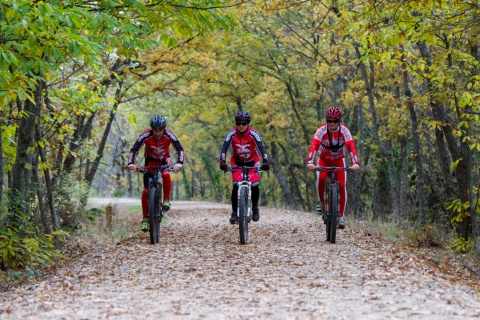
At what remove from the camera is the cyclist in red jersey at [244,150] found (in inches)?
453

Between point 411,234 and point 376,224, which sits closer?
point 411,234

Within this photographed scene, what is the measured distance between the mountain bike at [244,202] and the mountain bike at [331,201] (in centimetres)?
122

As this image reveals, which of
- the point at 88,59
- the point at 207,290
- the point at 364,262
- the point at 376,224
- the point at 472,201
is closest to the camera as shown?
the point at 207,290

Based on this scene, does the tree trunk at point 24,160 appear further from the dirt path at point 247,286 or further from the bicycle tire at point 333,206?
the bicycle tire at point 333,206

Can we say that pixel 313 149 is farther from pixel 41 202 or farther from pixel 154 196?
pixel 41 202

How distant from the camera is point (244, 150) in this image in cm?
1171

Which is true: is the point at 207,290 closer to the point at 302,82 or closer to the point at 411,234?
the point at 411,234

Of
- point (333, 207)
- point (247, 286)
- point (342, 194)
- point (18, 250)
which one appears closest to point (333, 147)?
point (342, 194)

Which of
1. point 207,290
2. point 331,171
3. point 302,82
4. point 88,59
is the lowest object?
point 207,290

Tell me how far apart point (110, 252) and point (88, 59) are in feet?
13.7

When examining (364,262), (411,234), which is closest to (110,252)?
(364,262)

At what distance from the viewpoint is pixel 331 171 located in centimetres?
1155

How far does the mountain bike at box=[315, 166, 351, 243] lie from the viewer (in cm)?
1127

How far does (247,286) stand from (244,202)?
4132 mm
